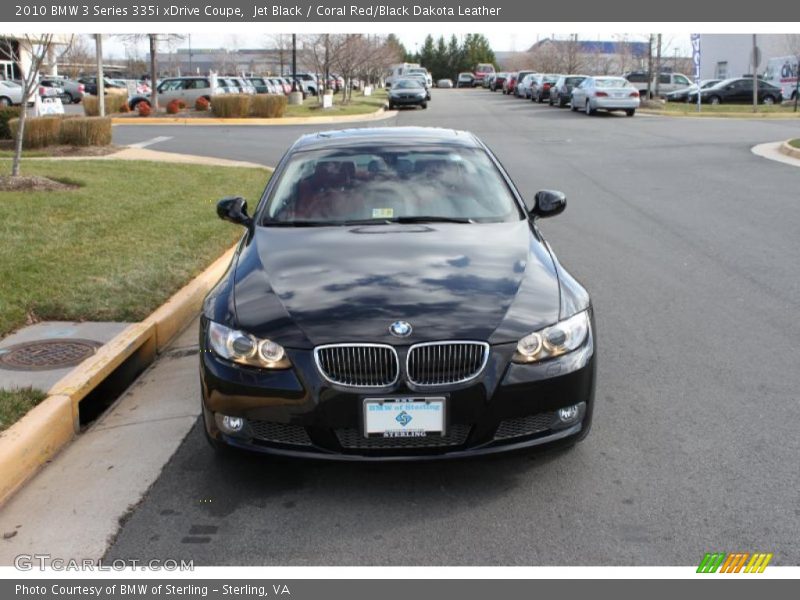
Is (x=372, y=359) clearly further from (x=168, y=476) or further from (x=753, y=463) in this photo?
(x=753, y=463)

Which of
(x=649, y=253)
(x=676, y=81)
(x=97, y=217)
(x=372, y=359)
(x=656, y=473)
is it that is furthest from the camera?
(x=676, y=81)

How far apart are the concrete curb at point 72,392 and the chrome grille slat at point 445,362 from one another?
1987mm

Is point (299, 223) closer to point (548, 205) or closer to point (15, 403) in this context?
point (548, 205)

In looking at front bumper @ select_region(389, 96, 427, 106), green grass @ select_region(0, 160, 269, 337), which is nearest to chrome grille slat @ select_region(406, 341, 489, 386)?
green grass @ select_region(0, 160, 269, 337)

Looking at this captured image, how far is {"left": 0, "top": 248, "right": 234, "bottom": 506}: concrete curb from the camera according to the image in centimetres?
420

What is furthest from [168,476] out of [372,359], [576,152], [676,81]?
[676,81]

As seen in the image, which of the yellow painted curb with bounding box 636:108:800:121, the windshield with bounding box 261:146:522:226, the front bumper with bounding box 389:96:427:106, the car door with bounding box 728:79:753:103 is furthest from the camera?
the car door with bounding box 728:79:753:103

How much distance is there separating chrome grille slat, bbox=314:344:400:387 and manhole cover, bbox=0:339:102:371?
240cm

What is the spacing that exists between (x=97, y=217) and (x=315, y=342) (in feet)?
22.0

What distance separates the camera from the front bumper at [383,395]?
12.3 ft

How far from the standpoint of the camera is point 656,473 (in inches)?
163

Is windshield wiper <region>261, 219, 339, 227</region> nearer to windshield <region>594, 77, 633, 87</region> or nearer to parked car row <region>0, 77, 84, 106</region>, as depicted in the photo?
windshield <region>594, 77, 633, 87</region>
